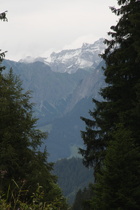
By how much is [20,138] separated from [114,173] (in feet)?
19.6

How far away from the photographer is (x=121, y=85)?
13469mm

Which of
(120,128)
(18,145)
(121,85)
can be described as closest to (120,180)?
(120,128)

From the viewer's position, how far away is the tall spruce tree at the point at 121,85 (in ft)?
41.1

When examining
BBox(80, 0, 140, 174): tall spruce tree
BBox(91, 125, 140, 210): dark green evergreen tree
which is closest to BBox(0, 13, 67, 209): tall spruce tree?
BBox(80, 0, 140, 174): tall spruce tree

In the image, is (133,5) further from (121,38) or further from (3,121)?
(3,121)

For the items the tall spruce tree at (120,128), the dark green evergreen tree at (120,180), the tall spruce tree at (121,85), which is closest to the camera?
the dark green evergreen tree at (120,180)

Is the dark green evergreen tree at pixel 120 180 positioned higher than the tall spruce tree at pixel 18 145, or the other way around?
the tall spruce tree at pixel 18 145

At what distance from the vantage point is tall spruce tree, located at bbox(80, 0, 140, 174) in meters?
12.5

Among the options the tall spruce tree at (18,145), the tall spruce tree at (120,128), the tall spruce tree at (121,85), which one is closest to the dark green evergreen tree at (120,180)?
the tall spruce tree at (120,128)

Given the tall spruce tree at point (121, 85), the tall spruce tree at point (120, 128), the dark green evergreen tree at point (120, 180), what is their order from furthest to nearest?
the tall spruce tree at point (121, 85) < the tall spruce tree at point (120, 128) < the dark green evergreen tree at point (120, 180)

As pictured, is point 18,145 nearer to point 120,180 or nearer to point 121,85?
point 121,85

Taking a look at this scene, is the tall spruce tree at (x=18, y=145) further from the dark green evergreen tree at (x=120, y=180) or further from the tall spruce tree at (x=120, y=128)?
the dark green evergreen tree at (x=120, y=180)

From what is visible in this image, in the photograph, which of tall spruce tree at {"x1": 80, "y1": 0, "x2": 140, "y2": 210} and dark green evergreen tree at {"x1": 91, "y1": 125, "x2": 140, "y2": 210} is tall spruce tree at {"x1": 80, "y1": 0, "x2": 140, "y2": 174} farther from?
dark green evergreen tree at {"x1": 91, "y1": 125, "x2": 140, "y2": 210}

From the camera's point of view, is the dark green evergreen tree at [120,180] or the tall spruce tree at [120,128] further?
the tall spruce tree at [120,128]
